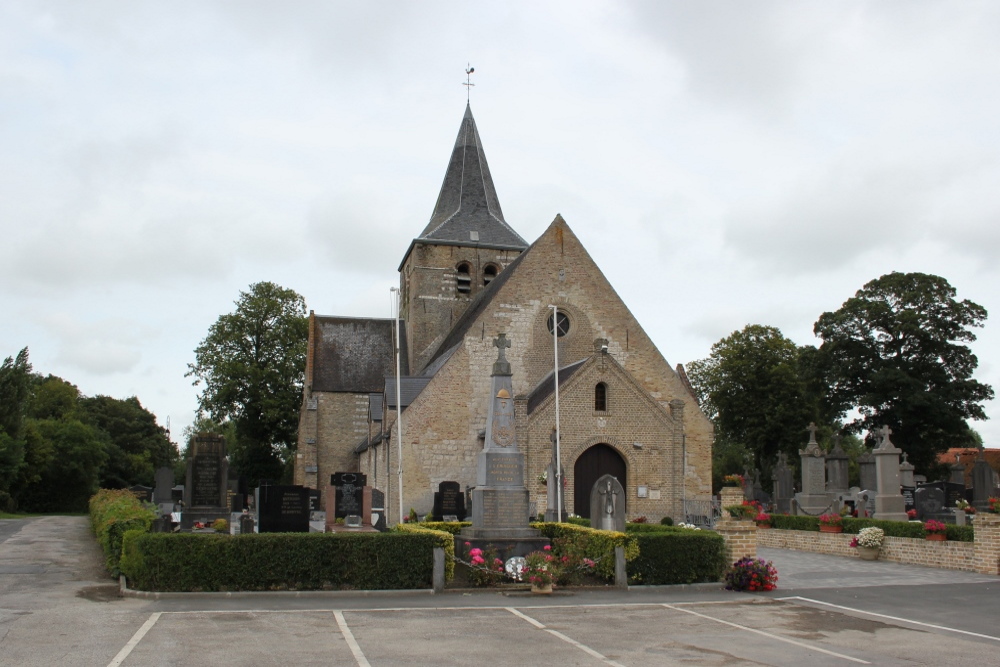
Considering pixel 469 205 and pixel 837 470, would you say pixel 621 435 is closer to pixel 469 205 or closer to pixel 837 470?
pixel 837 470

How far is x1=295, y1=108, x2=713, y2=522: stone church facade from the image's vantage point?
29672 millimetres

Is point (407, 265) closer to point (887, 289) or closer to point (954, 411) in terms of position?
point (887, 289)

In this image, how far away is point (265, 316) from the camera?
175 ft

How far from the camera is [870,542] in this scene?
19.9 meters

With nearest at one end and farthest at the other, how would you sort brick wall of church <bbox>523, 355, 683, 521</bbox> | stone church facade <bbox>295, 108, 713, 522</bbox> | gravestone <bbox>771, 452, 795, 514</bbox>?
brick wall of church <bbox>523, 355, 683, 521</bbox> < stone church facade <bbox>295, 108, 713, 522</bbox> < gravestone <bbox>771, 452, 795, 514</bbox>

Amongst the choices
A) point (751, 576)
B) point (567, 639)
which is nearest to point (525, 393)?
point (751, 576)

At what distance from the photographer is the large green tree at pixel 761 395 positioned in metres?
52.2

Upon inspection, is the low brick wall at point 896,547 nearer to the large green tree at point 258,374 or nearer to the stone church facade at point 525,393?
the stone church facade at point 525,393

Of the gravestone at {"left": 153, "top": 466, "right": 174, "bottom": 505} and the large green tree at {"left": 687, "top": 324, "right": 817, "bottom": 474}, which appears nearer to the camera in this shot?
the gravestone at {"left": 153, "top": 466, "right": 174, "bottom": 505}

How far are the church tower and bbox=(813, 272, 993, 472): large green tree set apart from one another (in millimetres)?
16911

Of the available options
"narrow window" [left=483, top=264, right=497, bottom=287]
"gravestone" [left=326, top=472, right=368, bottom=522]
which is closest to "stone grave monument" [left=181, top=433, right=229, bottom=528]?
"gravestone" [left=326, top=472, right=368, bottom=522]

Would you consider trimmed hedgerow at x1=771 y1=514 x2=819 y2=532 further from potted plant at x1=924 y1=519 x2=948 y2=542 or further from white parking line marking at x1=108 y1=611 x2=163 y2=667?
white parking line marking at x1=108 y1=611 x2=163 y2=667

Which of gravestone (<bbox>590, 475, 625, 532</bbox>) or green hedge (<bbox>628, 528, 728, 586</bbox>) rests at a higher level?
gravestone (<bbox>590, 475, 625, 532</bbox>)

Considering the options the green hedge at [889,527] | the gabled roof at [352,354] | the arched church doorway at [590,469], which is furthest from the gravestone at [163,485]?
the green hedge at [889,527]
